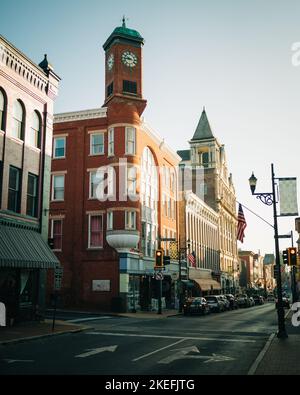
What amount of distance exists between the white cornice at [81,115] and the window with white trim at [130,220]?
972cm

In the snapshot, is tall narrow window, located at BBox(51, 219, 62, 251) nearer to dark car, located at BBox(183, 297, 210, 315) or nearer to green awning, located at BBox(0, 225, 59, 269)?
dark car, located at BBox(183, 297, 210, 315)

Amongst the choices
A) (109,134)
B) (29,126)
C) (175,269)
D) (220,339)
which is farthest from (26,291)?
(175,269)

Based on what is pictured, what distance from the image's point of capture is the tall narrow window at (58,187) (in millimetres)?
42656

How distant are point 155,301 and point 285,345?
27.8 meters

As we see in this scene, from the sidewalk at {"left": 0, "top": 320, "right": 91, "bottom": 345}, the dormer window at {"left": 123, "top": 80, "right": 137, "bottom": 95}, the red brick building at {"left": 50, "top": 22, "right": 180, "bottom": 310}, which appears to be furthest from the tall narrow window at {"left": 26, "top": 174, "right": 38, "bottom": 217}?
the dormer window at {"left": 123, "top": 80, "right": 137, "bottom": 95}

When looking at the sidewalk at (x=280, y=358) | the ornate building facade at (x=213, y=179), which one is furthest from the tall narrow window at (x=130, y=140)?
the ornate building facade at (x=213, y=179)

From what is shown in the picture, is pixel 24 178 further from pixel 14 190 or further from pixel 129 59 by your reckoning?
pixel 129 59

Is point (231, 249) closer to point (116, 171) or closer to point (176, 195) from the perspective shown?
point (176, 195)

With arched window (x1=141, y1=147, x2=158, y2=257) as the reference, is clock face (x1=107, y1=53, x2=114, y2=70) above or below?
above

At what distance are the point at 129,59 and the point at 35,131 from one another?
19.2 metres

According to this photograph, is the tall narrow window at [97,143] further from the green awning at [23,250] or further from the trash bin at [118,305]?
the green awning at [23,250]

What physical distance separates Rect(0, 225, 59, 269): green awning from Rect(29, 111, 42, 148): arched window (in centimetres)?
520

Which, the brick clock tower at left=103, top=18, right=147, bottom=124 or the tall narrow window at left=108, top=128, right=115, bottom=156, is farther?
the brick clock tower at left=103, top=18, right=147, bottom=124

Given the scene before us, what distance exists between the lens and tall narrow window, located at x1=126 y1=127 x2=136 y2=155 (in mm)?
40531
